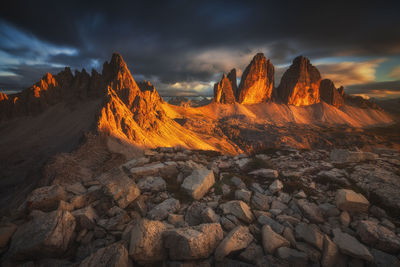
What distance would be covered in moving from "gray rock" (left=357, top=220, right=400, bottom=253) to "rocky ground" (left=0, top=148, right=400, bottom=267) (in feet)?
0.06

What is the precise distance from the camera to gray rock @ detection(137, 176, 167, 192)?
16.0 feet

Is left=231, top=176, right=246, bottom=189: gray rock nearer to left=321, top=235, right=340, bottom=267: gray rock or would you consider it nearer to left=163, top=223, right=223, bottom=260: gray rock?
left=163, top=223, right=223, bottom=260: gray rock

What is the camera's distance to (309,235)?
3180 millimetres

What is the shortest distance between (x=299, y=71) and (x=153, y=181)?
436 ft

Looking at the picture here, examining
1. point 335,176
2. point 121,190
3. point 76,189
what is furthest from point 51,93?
point 335,176

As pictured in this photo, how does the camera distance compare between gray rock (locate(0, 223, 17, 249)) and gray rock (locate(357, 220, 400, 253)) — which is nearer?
gray rock (locate(0, 223, 17, 249))

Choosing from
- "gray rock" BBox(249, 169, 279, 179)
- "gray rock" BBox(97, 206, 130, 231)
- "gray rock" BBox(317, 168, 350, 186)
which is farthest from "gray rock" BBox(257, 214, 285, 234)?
"gray rock" BBox(317, 168, 350, 186)

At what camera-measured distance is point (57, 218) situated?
3.22 meters

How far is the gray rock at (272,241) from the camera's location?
295cm

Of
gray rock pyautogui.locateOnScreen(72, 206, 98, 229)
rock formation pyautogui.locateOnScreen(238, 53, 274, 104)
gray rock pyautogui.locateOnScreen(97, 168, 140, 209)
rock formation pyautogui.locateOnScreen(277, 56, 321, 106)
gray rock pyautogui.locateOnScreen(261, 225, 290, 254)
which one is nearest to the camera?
gray rock pyautogui.locateOnScreen(261, 225, 290, 254)

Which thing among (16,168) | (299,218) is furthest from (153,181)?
(16,168)

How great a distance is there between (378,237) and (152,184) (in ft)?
18.5

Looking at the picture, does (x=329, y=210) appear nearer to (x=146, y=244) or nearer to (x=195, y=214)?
(x=195, y=214)

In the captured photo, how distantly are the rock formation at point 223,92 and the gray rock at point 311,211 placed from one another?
4191 inches
